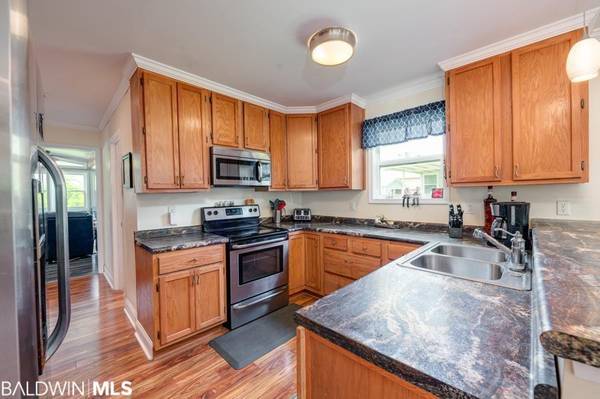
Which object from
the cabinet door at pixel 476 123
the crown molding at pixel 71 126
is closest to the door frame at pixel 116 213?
the crown molding at pixel 71 126

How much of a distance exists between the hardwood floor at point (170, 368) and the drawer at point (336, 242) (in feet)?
3.53

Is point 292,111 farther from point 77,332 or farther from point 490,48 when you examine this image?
point 77,332

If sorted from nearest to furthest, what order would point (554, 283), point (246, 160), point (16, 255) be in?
point (16, 255) < point (554, 283) < point (246, 160)

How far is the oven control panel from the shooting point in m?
2.77

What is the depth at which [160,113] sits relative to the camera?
2270mm

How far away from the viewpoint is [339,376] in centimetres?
79

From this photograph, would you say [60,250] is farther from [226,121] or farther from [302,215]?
→ [302,215]

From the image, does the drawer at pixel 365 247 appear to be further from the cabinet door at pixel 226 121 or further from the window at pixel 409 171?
the cabinet door at pixel 226 121

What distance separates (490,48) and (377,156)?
4.84 feet

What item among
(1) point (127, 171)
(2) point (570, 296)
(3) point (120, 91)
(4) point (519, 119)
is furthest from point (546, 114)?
(3) point (120, 91)

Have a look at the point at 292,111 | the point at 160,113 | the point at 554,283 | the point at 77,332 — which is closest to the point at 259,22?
the point at 160,113

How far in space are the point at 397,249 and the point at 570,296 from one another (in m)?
1.78

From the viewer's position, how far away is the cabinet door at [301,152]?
3407mm

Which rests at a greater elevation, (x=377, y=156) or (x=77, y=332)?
(x=377, y=156)
